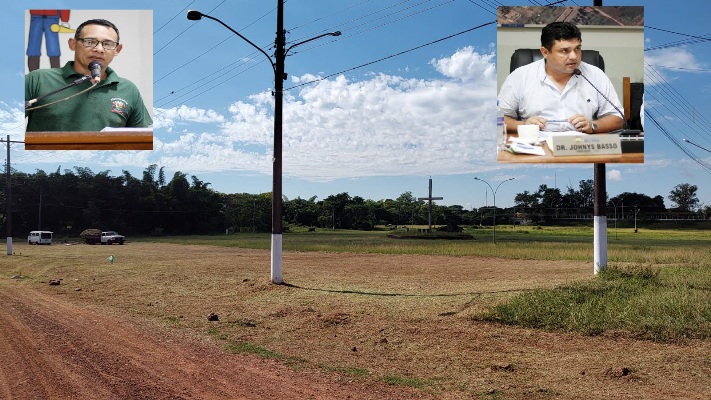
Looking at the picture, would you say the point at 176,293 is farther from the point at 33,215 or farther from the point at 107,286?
the point at 33,215

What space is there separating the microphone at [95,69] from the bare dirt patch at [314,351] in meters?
6.42

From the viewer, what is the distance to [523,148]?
1697 centimetres

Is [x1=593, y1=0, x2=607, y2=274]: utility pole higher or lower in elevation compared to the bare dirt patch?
higher

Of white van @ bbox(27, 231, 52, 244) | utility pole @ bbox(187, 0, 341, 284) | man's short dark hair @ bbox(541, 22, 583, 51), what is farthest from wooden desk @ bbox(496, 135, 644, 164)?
white van @ bbox(27, 231, 52, 244)

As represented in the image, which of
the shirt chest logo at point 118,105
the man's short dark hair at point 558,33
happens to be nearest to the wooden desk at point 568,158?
the man's short dark hair at point 558,33

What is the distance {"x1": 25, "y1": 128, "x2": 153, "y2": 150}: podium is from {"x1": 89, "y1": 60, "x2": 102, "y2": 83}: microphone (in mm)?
1552

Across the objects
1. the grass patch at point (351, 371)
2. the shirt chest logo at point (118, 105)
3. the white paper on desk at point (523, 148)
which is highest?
the shirt chest logo at point (118, 105)

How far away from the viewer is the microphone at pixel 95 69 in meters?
15.2

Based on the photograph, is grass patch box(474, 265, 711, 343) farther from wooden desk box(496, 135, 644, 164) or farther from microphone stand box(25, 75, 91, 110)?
microphone stand box(25, 75, 91, 110)

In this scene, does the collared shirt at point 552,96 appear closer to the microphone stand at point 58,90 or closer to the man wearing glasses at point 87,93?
the man wearing glasses at point 87,93

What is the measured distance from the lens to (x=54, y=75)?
50.2ft

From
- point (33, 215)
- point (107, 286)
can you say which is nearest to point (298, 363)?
point (107, 286)

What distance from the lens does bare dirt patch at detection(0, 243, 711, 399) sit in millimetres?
6719

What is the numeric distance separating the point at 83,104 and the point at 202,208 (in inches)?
3797
